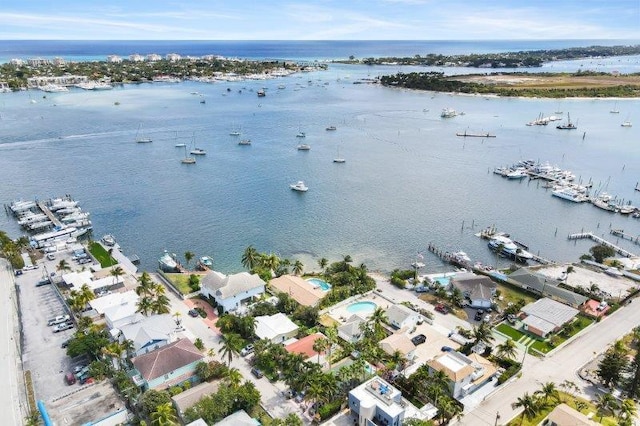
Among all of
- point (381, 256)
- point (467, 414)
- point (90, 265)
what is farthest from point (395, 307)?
point (90, 265)

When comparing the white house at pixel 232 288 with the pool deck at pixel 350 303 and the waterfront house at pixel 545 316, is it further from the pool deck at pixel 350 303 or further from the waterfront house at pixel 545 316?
the waterfront house at pixel 545 316

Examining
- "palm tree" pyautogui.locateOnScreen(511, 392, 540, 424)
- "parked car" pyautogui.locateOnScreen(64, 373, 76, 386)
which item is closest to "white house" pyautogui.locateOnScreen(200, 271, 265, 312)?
"parked car" pyautogui.locateOnScreen(64, 373, 76, 386)

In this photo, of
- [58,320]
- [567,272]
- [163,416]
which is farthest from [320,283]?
[567,272]

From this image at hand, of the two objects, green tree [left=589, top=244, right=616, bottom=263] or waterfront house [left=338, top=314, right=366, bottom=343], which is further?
green tree [left=589, top=244, right=616, bottom=263]

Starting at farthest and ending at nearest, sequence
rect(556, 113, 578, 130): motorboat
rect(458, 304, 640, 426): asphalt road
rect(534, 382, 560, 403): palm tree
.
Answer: rect(556, 113, 578, 130): motorboat
rect(458, 304, 640, 426): asphalt road
rect(534, 382, 560, 403): palm tree

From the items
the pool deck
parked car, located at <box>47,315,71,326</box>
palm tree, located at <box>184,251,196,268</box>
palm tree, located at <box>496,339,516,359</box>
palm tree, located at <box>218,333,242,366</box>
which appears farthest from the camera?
palm tree, located at <box>184,251,196,268</box>

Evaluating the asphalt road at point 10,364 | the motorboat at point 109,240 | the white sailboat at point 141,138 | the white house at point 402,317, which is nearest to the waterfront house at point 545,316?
the white house at point 402,317

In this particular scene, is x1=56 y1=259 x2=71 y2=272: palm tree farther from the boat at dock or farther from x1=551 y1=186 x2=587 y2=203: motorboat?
the boat at dock
